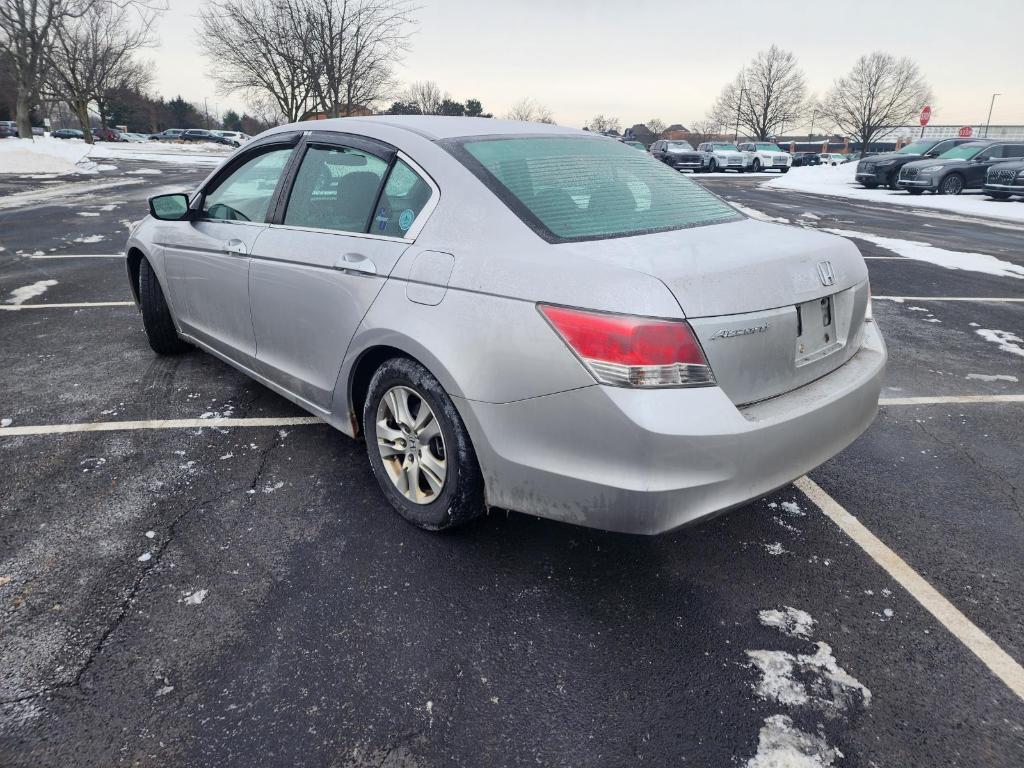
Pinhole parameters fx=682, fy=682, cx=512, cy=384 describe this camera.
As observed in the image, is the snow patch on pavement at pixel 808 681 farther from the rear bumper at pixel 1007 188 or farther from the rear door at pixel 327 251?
the rear bumper at pixel 1007 188

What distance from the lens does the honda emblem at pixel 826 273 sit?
7.96ft

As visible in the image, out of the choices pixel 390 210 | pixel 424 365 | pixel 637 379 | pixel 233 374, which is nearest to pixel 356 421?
pixel 424 365

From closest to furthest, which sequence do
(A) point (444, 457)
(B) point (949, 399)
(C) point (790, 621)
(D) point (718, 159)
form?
1. (C) point (790, 621)
2. (A) point (444, 457)
3. (B) point (949, 399)
4. (D) point (718, 159)

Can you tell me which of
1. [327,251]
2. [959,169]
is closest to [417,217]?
[327,251]

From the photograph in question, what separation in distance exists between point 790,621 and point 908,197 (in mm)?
21954

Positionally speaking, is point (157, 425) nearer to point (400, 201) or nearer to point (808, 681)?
point (400, 201)

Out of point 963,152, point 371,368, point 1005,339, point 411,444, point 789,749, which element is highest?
point 963,152

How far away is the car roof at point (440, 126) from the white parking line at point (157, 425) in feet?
5.19

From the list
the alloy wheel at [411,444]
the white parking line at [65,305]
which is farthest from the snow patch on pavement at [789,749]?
the white parking line at [65,305]

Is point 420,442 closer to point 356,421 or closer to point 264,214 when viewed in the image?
point 356,421

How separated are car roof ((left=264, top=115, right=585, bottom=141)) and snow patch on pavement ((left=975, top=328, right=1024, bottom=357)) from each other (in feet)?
13.8

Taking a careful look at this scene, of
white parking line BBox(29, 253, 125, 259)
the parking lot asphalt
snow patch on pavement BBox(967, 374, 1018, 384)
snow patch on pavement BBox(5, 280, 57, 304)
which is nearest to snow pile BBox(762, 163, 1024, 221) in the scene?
snow patch on pavement BBox(967, 374, 1018, 384)

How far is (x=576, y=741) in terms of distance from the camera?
183 centimetres

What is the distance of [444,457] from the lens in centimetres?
258
